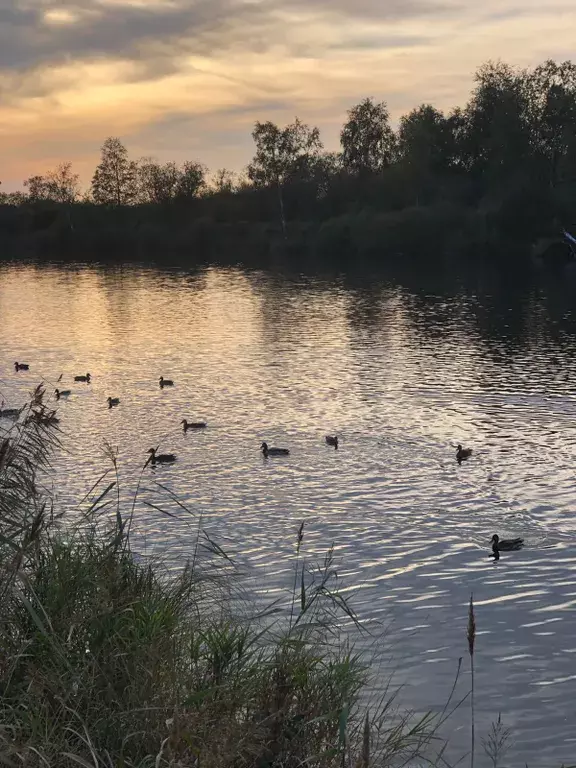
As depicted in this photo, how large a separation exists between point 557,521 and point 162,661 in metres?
12.9

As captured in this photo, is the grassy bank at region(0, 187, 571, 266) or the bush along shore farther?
the grassy bank at region(0, 187, 571, 266)

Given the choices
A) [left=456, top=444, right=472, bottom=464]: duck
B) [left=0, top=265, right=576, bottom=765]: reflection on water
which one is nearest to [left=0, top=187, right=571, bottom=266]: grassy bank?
[left=0, top=265, right=576, bottom=765]: reflection on water

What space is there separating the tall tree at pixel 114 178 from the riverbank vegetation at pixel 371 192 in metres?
0.17

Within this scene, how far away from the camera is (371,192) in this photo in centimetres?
11650

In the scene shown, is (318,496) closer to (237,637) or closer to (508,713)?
(508,713)

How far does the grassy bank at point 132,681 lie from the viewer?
6781mm

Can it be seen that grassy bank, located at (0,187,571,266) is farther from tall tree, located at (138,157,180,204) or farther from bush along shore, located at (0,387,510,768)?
bush along shore, located at (0,387,510,768)

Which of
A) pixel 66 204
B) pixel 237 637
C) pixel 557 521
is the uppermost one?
pixel 66 204

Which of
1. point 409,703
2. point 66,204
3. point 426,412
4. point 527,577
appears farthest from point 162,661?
point 66,204

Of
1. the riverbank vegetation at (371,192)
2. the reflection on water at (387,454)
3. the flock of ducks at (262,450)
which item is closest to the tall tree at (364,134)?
the riverbank vegetation at (371,192)

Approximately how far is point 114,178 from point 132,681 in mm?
156435

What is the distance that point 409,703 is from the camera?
11578mm

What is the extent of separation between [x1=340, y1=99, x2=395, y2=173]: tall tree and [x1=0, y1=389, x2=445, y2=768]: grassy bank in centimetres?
12376

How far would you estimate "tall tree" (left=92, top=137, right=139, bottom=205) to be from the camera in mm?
156250
